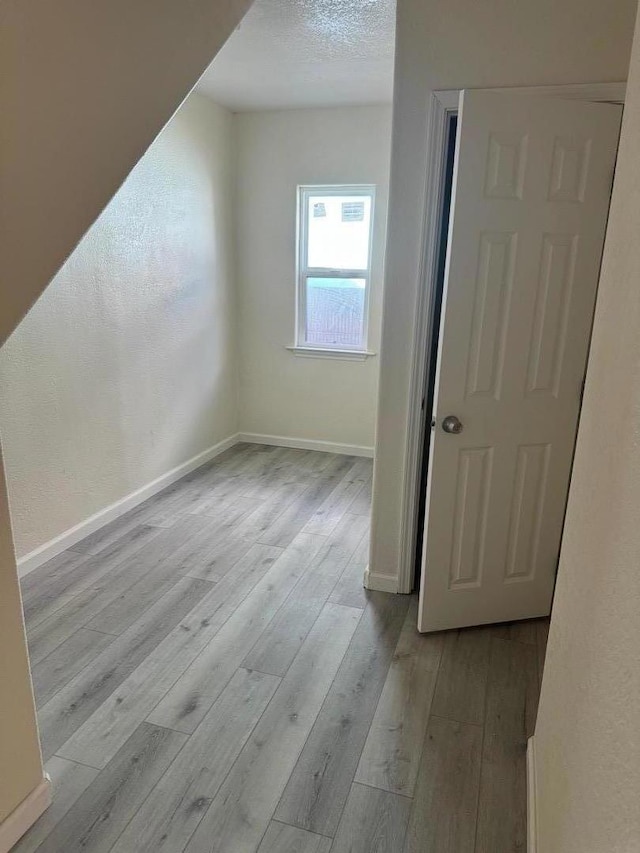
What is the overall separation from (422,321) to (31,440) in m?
1.96

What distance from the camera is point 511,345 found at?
2.16 metres

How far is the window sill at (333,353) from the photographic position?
180 inches

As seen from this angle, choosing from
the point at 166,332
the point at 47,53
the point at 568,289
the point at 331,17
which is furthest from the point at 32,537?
the point at 331,17

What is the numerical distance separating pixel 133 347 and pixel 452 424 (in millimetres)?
2180

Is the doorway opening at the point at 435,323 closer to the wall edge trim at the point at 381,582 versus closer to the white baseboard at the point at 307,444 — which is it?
the wall edge trim at the point at 381,582

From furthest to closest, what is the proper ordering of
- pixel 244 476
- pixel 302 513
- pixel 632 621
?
pixel 244 476 → pixel 302 513 → pixel 632 621

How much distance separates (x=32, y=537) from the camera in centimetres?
286

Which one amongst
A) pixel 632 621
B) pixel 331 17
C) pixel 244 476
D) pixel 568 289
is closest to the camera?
pixel 632 621

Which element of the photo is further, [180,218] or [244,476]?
[244,476]

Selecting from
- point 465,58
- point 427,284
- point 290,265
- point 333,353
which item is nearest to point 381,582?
point 427,284

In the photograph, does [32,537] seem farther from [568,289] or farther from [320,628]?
[568,289]

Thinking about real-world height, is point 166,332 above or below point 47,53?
below

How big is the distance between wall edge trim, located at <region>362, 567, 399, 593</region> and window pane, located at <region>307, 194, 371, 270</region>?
8.47ft

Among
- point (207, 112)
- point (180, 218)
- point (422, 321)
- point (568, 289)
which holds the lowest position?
point (422, 321)
